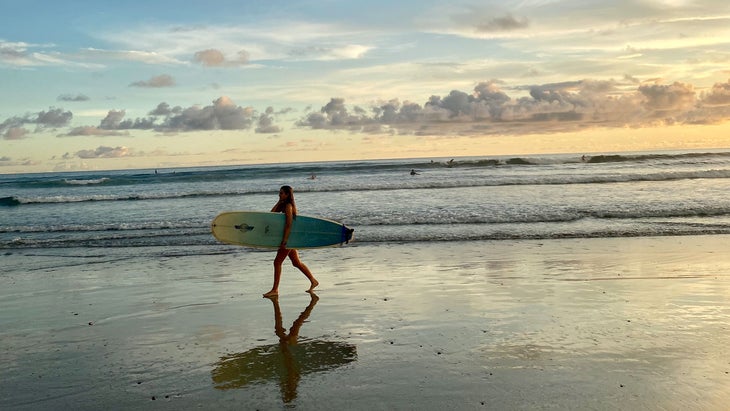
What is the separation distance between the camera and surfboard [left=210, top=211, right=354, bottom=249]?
12.5 m

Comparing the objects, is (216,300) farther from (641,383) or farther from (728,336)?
(728,336)

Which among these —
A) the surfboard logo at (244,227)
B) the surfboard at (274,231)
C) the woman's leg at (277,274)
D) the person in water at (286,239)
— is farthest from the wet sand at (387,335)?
the surfboard logo at (244,227)

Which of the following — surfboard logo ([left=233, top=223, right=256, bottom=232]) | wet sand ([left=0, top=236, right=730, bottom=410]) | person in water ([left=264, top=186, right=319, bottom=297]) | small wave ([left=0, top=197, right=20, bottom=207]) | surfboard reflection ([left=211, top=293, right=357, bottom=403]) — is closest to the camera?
wet sand ([left=0, top=236, right=730, bottom=410])

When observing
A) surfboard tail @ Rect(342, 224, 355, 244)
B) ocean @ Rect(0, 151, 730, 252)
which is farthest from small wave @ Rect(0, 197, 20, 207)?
surfboard tail @ Rect(342, 224, 355, 244)

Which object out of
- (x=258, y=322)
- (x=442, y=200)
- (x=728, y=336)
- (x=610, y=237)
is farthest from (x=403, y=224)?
(x=728, y=336)

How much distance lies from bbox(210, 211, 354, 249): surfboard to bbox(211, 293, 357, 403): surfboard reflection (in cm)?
446

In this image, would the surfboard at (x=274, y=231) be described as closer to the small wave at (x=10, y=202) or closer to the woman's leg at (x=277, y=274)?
the woman's leg at (x=277, y=274)

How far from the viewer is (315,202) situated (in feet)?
106

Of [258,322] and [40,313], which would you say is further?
[40,313]

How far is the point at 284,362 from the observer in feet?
22.9

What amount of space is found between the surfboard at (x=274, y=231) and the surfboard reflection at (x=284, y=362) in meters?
4.46

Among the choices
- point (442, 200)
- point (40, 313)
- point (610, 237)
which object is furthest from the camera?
point (442, 200)

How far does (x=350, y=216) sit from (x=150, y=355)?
17122 mm

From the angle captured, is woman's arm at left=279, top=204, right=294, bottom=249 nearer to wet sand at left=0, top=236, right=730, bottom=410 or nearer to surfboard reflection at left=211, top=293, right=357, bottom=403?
wet sand at left=0, top=236, right=730, bottom=410
